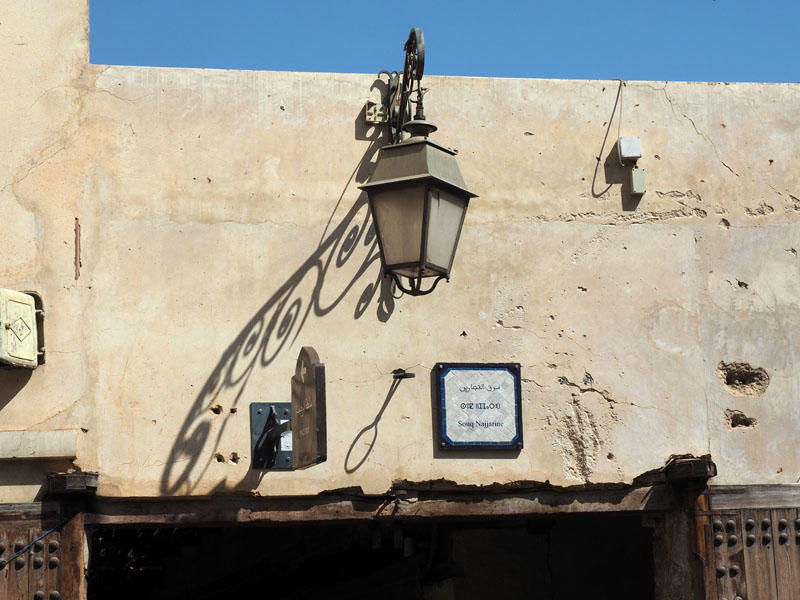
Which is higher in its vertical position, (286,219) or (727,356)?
(286,219)

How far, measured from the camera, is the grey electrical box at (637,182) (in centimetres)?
671

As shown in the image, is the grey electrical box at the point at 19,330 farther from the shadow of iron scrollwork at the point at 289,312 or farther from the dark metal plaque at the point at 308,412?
the dark metal plaque at the point at 308,412

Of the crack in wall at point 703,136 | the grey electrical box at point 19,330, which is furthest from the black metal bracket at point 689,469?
the grey electrical box at point 19,330

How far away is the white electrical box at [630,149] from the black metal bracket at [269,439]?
7.71 ft

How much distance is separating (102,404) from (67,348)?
0.34m

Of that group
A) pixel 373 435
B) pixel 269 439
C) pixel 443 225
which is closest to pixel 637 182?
pixel 443 225

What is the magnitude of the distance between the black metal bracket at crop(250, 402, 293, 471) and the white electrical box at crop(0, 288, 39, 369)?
3.73 ft

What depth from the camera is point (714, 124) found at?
271 inches

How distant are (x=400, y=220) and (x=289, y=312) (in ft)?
4.00

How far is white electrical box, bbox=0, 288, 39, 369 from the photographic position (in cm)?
582

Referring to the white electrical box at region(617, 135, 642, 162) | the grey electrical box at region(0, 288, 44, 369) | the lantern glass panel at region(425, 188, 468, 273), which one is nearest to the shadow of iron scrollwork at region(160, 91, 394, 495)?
the grey electrical box at region(0, 288, 44, 369)

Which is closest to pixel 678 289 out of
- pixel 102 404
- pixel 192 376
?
pixel 192 376

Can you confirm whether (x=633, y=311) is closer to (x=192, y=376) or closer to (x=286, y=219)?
(x=286, y=219)

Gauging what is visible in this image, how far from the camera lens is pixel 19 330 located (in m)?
5.95
